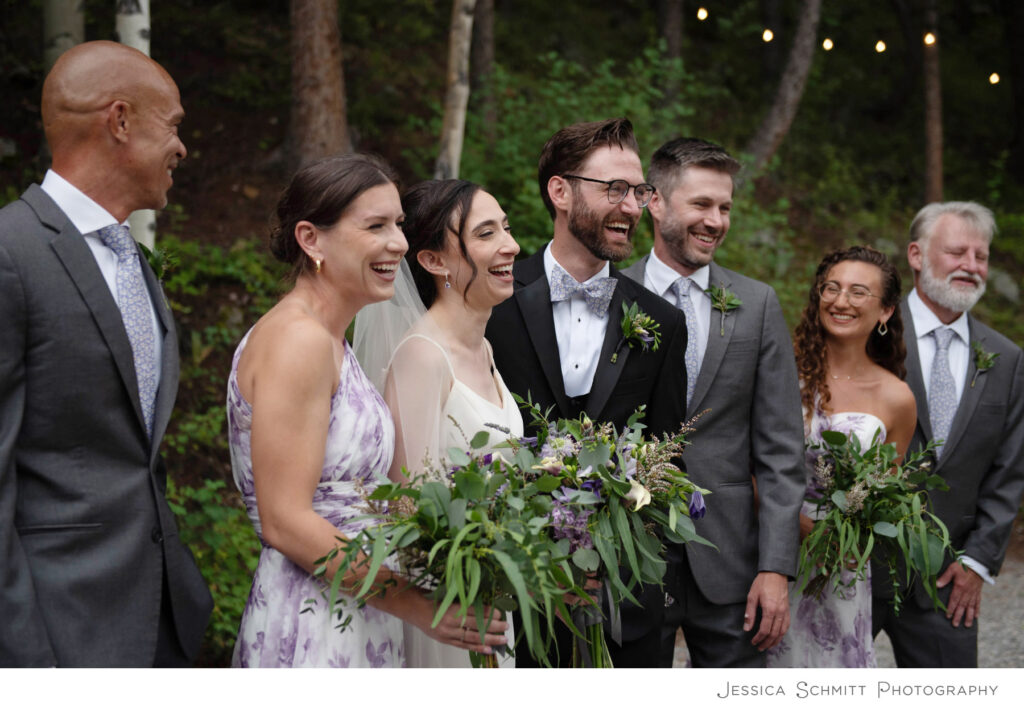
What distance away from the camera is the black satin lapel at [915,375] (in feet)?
15.0

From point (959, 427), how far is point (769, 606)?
58.4 inches

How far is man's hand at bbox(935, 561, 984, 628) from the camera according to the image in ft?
14.8

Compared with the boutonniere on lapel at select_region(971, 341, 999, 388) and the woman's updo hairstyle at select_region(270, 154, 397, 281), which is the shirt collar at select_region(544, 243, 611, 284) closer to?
the woman's updo hairstyle at select_region(270, 154, 397, 281)

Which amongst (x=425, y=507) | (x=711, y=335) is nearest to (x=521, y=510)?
(x=425, y=507)

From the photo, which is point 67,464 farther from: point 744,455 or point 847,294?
point 847,294

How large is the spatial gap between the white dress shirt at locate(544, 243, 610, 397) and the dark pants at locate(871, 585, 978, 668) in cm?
185

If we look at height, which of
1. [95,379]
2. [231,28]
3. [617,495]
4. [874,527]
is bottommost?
[874,527]

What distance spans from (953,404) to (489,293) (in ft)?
8.50

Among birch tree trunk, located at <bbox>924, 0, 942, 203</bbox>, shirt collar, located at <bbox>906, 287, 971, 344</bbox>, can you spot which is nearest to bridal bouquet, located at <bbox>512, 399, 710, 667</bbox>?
shirt collar, located at <bbox>906, 287, 971, 344</bbox>

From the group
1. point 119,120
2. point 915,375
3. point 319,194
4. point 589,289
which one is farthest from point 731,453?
point 119,120

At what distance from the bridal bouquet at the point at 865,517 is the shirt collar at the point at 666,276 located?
0.81 m

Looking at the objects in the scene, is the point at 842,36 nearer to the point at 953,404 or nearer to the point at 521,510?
the point at 953,404

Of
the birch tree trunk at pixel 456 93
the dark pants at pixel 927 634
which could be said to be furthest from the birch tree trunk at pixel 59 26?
the dark pants at pixel 927 634
